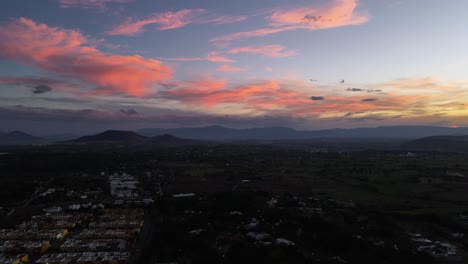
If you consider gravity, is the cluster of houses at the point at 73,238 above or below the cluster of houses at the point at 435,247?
below

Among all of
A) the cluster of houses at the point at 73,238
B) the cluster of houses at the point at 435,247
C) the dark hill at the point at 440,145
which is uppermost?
the dark hill at the point at 440,145

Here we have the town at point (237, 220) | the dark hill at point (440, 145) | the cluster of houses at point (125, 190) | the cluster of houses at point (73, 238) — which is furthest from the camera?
the dark hill at point (440, 145)

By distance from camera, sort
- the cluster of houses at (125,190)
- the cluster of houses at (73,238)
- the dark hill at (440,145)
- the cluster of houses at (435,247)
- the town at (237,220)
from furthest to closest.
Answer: the dark hill at (440,145)
the cluster of houses at (125,190)
the cluster of houses at (435,247)
the town at (237,220)
the cluster of houses at (73,238)

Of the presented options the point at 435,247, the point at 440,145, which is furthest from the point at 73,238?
the point at 440,145

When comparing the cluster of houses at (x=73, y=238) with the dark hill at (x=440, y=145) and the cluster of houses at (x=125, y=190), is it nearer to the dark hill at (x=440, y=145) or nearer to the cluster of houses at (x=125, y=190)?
the cluster of houses at (x=125, y=190)

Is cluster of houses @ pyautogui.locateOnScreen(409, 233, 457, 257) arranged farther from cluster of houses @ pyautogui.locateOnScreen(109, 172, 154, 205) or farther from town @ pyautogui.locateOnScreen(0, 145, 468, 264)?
cluster of houses @ pyautogui.locateOnScreen(109, 172, 154, 205)

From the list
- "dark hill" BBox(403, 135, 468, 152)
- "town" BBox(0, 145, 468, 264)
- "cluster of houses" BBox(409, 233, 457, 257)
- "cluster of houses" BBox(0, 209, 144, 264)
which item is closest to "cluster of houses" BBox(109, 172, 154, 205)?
"town" BBox(0, 145, 468, 264)

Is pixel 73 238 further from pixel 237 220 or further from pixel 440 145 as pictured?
pixel 440 145

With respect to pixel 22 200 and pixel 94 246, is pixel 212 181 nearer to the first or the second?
pixel 22 200

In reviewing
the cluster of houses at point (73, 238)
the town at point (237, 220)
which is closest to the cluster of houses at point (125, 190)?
the town at point (237, 220)
